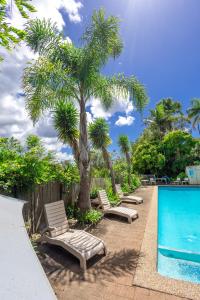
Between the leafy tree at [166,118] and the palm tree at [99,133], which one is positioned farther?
the leafy tree at [166,118]

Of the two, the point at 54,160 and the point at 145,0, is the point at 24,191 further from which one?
the point at 145,0

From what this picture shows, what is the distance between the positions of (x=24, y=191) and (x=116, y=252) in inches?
121

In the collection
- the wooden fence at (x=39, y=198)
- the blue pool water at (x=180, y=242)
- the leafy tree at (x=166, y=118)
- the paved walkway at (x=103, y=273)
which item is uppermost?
the leafy tree at (x=166, y=118)

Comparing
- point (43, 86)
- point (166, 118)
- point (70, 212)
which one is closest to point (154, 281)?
Answer: point (70, 212)

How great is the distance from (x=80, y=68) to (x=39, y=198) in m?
A: 5.14

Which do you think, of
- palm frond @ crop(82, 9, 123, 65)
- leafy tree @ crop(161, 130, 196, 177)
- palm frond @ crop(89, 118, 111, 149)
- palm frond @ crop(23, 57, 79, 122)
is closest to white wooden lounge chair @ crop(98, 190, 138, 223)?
palm frond @ crop(89, 118, 111, 149)

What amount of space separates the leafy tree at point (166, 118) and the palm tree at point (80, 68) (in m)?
27.4

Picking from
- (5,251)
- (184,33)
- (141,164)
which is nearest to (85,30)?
(184,33)

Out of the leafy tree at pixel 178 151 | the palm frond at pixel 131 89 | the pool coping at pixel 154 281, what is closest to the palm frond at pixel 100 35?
the palm frond at pixel 131 89

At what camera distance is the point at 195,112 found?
111 ft

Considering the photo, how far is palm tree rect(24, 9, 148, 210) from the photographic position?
787cm

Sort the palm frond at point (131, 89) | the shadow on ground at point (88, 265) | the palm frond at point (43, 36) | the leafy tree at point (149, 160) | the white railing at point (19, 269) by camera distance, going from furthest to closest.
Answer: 1. the leafy tree at point (149, 160)
2. the palm frond at point (131, 89)
3. the palm frond at point (43, 36)
4. the shadow on ground at point (88, 265)
5. the white railing at point (19, 269)

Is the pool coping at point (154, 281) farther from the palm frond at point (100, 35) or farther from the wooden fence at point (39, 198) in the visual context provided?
the palm frond at point (100, 35)

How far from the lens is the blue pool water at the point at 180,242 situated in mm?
5015
